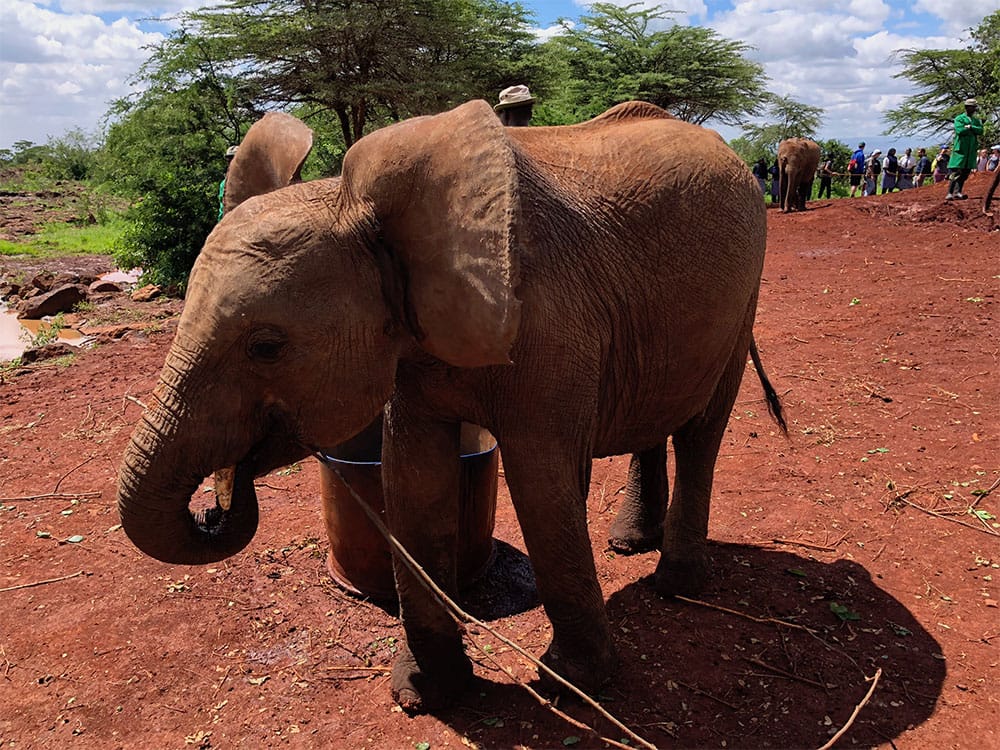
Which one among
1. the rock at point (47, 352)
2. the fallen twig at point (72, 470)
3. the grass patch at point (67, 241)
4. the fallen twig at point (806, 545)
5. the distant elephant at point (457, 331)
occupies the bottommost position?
the grass patch at point (67, 241)

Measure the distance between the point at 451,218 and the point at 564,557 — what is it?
1405mm

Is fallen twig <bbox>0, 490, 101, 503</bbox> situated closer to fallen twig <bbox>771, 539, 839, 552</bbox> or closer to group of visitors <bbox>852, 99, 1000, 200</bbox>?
fallen twig <bbox>771, 539, 839, 552</bbox>

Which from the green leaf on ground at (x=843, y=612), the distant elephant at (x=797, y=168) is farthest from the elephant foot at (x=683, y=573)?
the distant elephant at (x=797, y=168)

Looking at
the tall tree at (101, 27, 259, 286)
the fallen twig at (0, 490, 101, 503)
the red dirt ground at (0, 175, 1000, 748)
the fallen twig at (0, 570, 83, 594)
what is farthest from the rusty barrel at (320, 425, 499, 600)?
the tall tree at (101, 27, 259, 286)

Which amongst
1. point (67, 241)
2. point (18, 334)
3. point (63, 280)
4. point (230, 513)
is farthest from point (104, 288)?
point (230, 513)

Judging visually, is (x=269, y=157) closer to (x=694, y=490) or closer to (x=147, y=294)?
(x=694, y=490)

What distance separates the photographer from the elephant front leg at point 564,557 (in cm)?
280

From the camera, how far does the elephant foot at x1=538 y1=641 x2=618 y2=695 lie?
317 cm

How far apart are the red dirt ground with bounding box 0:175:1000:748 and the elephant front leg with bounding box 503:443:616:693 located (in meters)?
0.22

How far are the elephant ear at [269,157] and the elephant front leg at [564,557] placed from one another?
1341 mm

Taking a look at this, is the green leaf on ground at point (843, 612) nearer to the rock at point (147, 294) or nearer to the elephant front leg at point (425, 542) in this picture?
the elephant front leg at point (425, 542)

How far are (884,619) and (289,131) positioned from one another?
11.8 ft

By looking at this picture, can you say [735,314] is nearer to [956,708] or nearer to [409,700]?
[956,708]

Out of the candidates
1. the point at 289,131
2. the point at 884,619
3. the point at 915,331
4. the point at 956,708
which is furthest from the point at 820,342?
the point at 289,131
